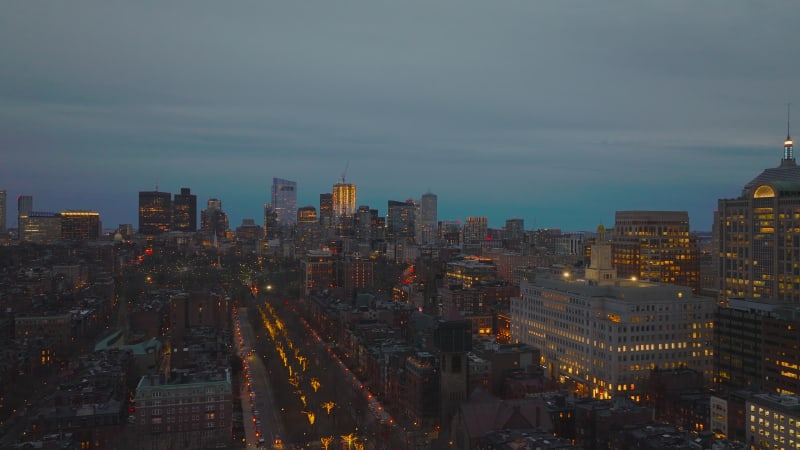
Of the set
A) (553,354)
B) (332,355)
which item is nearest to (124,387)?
(332,355)

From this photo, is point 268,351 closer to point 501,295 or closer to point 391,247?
point 501,295

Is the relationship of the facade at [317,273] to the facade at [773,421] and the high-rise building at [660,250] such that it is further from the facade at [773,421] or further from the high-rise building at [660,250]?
the facade at [773,421]

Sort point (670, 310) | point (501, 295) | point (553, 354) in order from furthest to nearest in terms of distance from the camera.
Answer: point (501, 295), point (553, 354), point (670, 310)

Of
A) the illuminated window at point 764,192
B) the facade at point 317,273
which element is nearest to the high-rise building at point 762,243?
the illuminated window at point 764,192

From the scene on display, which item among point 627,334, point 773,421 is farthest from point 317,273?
point 773,421

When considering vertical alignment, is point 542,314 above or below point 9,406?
above

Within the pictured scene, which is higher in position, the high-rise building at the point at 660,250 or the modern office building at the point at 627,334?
the high-rise building at the point at 660,250

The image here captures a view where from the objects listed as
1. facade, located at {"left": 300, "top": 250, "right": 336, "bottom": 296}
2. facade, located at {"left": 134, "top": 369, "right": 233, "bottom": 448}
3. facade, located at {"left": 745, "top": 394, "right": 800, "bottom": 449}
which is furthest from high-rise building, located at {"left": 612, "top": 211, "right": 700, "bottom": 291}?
facade, located at {"left": 134, "top": 369, "right": 233, "bottom": 448}
